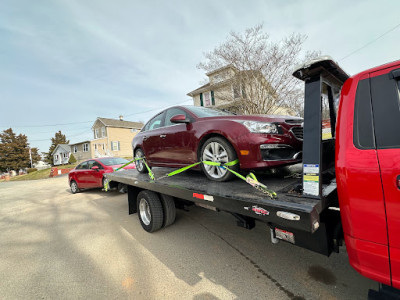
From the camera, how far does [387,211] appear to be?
1.28 m

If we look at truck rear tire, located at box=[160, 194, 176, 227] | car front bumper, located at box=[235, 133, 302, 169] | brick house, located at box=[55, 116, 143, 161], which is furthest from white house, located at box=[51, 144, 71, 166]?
car front bumper, located at box=[235, 133, 302, 169]

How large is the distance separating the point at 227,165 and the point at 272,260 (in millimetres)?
1360

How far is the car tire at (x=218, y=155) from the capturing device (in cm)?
257

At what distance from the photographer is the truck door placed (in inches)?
49.6

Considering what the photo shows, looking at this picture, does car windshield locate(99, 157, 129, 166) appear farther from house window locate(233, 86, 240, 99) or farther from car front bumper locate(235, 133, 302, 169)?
house window locate(233, 86, 240, 99)

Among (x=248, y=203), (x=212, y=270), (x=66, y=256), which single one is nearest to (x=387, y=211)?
(x=248, y=203)

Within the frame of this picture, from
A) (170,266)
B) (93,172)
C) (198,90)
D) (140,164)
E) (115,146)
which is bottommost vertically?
(170,266)

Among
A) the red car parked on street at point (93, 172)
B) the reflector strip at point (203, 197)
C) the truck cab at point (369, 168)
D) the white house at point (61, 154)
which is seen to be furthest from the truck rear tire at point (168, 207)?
the white house at point (61, 154)

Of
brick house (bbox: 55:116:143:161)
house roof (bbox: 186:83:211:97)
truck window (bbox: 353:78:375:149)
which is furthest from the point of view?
brick house (bbox: 55:116:143:161)

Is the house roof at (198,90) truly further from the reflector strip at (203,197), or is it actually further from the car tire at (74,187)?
the reflector strip at (203,197)

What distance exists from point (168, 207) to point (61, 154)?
48290 mm

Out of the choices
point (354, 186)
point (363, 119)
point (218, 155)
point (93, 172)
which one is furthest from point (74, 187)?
point (363, 119)

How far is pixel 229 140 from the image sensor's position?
2549 mm

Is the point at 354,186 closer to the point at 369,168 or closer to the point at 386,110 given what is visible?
the point at 369,168
